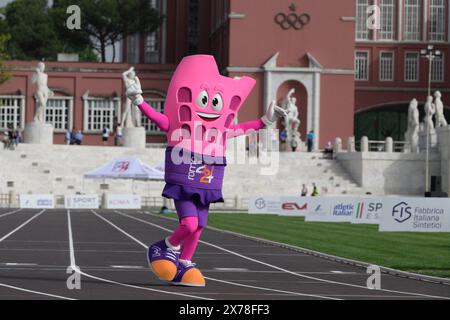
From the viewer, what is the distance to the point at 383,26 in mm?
93688

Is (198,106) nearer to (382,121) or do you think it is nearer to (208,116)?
(208,116)

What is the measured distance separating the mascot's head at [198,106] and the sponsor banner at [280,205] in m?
31.6

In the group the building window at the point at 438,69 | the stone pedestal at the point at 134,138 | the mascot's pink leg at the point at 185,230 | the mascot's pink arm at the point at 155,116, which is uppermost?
the building window at the point at 438,69

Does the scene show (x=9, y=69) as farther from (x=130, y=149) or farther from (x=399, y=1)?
(x=399, y=1)

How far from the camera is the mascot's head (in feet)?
59.5

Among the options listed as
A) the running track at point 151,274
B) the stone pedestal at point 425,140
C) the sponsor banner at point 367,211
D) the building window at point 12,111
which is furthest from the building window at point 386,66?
the running track at point 151,274

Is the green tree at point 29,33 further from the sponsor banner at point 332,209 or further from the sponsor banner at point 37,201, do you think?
the sponsor banner at point 332,209

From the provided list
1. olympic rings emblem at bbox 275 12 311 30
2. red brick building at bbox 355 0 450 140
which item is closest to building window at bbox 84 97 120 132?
olympic rings emblem at bbox 275 12 311 30

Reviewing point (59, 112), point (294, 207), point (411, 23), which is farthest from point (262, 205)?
point (411, 23)

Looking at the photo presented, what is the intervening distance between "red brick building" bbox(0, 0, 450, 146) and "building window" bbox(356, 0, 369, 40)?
0.08m

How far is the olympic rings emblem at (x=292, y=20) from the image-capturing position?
82000 mm

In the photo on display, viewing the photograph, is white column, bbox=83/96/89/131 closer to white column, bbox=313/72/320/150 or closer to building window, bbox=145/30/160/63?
building window, bbox=145/30/160/63
